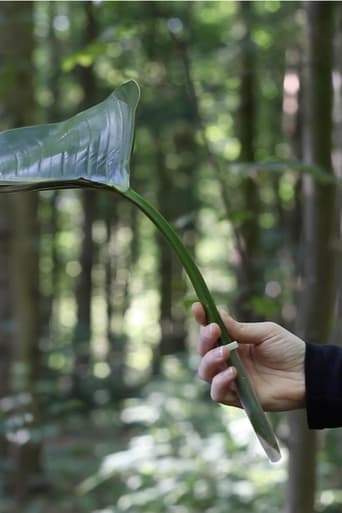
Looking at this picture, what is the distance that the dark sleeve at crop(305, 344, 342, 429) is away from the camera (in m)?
1.62

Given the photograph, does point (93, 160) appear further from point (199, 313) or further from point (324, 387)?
point (324, 387)

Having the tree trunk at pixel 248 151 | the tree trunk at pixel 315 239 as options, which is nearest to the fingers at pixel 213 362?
the tree trunk at pixel 248 151

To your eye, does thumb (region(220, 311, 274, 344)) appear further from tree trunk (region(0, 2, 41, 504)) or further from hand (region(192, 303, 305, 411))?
tree trunk (region(0, 2, 41, 504))

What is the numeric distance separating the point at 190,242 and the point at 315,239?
11.4m

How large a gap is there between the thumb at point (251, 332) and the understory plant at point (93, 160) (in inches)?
13.1

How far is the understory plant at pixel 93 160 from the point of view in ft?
3.99

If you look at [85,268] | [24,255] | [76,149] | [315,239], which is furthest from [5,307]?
[85,268]

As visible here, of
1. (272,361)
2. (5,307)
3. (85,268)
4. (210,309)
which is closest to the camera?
(210,309)

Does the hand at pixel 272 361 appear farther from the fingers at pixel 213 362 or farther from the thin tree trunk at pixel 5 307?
the thin tree trunk at pixel 5 307

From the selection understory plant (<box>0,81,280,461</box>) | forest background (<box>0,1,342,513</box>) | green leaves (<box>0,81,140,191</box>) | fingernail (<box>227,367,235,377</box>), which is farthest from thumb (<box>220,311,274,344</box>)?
forest background (<box>0,1,342,513</box>)

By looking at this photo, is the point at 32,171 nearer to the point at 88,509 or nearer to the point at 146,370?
the point at 88,509

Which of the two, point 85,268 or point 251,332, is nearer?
point 251,332

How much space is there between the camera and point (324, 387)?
1.64 m

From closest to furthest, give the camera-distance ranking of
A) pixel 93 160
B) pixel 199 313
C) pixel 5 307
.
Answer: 1. pixel 93 160
2. pixel 199 313
3. pixel 5 307
